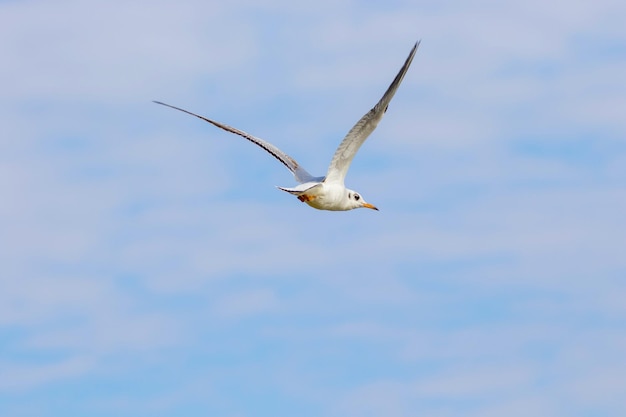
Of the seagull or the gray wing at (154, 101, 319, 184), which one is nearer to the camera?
the seagull

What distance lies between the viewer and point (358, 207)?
38250 millimetres

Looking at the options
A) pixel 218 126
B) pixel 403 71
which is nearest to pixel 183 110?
pixel 218 126

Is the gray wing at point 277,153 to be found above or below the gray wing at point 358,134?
above

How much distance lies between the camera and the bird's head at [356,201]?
37562 mm

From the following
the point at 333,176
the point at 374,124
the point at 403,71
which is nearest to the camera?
the point at 403,71

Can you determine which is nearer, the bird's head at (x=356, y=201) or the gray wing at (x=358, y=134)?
the gray wing at (x=358, y=134)

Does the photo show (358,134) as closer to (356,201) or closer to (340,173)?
(340,173)

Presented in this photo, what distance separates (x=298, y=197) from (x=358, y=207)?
3467mm

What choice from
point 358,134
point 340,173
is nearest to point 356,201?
point 340,173

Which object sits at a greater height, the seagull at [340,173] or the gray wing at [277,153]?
the gray wing at [277,153]

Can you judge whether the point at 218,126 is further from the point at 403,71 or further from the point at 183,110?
the point at 403,71

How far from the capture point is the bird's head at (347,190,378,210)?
37.6 m

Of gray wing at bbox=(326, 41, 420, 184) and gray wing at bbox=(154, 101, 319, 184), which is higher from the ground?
gray wing at bbox=(154, 101, 319, 184)

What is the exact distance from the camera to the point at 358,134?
34.2 m
